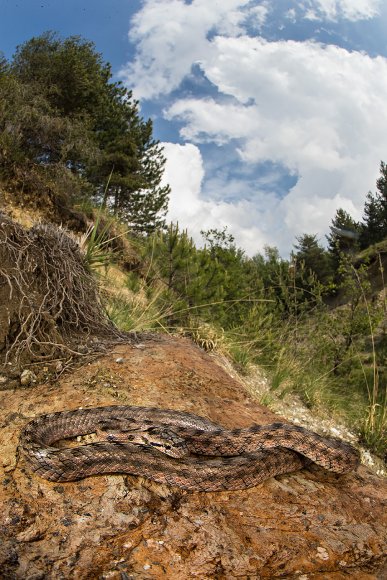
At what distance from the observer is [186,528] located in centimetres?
275

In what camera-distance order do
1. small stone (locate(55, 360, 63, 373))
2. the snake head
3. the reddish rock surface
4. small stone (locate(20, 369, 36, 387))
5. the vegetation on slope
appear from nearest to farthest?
the reddish rock surface < the snake head < small stone (locate(20, 369, 36, 387)) < small stone (locate(55, 360, 63, 373)) < the vegetation on slope

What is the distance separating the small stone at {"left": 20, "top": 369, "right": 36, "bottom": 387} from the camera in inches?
186

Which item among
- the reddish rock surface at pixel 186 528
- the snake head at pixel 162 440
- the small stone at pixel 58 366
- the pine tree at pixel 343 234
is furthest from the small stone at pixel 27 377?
the pine tree at pixel 343 234

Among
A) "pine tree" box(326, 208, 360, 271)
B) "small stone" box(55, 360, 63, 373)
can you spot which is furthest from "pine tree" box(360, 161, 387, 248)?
"small stone" box(55, 360, 63, 373)

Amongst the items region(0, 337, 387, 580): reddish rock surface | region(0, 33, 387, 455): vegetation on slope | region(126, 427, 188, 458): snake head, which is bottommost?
region(0, 337, 387, 580): reddish rock surface

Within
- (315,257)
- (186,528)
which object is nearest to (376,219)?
(315,257)

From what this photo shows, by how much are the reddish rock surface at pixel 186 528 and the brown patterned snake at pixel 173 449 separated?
0.08 metres

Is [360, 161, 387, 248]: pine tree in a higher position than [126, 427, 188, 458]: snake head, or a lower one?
higher

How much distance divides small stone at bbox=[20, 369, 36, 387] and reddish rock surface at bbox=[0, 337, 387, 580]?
2.64ft

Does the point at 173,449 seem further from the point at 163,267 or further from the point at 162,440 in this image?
the point at 163,267

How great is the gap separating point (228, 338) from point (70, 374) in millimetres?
6410

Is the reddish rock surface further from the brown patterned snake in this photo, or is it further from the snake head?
the snake head

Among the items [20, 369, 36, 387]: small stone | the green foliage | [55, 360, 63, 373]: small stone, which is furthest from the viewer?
the green foliage

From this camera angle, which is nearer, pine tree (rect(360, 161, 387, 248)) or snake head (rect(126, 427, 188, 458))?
snake head (rect(126, 427, 188, 458))
